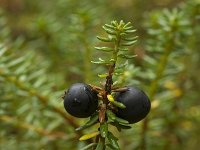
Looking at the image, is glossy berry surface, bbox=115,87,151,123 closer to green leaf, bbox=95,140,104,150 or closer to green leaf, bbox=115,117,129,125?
green leaf, bbox=115,117,129,125

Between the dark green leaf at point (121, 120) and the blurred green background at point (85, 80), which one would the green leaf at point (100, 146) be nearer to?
the dark green leaf at point (121, 120)

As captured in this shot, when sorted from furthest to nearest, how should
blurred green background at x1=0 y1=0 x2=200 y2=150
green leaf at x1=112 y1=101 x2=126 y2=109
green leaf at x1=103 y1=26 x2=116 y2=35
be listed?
1. blurred green background at x1=0 y1=0 x2=200 y2=150
2. green leaf at x1=103 y1=26 x2=116 y2=35
3. green leaf at x1=112 y1=101 x2=126 y2=109

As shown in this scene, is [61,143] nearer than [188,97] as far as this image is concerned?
Yes

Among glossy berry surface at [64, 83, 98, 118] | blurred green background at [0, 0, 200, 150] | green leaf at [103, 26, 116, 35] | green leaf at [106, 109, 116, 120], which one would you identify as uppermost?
blurred green background at [0, 0, 200, 150]

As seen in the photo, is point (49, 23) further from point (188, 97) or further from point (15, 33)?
point (15, 33)

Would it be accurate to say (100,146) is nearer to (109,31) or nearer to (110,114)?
(110,114)

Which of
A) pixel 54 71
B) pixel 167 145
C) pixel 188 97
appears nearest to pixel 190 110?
pixel 188 97

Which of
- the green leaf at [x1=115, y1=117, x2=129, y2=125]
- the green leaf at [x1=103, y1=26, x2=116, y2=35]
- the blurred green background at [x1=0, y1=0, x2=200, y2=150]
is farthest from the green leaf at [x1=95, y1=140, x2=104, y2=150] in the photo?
the blurred green background at [x1=0, y1=0, x2=200, y2=150]
